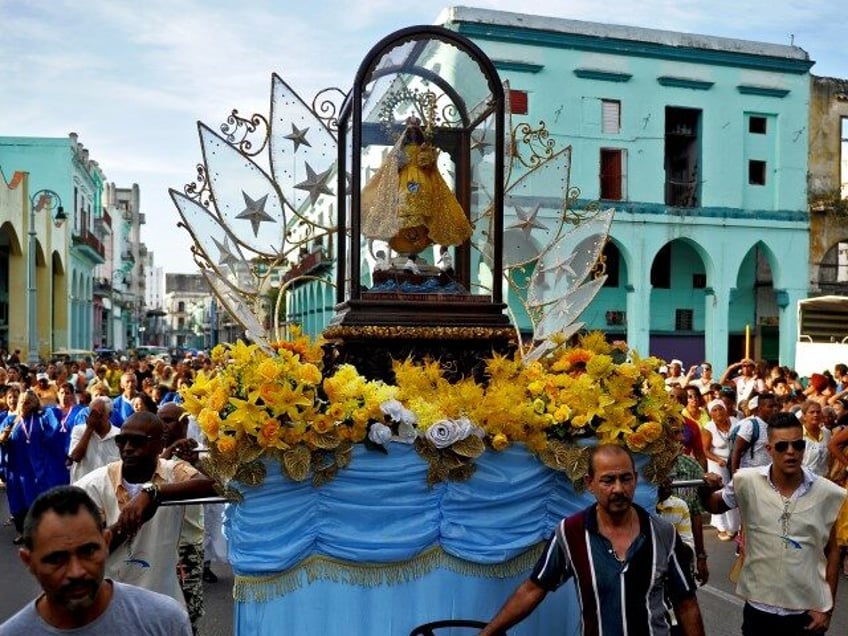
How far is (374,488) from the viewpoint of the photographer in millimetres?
4340

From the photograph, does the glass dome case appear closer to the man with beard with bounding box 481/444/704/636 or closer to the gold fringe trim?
the gold fringe trim

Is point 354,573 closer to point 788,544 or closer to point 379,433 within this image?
point 379,433

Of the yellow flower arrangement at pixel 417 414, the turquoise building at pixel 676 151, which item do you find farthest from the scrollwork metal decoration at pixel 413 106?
the turquoise building at pixel 676 151

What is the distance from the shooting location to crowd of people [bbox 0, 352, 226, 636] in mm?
3729

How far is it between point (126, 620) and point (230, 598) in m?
5.60

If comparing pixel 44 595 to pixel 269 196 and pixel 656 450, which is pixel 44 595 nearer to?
pixel 656 450

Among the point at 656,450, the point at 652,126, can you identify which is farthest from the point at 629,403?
the point at 652,126

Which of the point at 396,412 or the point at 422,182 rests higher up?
the point at 422,182

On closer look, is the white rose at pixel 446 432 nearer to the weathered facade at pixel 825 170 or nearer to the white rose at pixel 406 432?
the white rose at pixel 406 432

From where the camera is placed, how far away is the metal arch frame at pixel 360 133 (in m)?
5.60

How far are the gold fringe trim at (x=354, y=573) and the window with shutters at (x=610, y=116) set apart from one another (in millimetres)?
22343

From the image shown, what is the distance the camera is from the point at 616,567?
3.32 metres

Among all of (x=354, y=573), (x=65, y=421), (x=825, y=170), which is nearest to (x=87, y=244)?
(x=825, y=170)

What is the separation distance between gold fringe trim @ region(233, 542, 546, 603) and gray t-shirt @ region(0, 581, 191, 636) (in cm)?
176
